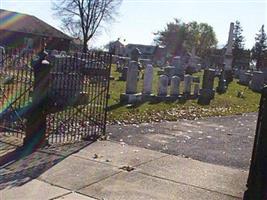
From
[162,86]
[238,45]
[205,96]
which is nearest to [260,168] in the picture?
[162,86]

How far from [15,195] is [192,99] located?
14.5 m

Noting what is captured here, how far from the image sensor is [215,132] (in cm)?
1059

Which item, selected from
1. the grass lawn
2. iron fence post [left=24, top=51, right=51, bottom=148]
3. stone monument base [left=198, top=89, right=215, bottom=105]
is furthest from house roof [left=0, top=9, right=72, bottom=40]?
iron fence post [left=24, top=51, right=51, bottom=148]

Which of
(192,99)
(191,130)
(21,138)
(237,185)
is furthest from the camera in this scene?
(192,99)

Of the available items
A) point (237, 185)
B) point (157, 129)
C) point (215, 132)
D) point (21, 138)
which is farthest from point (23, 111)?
point (237, 185)

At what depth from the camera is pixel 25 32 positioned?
186 feet

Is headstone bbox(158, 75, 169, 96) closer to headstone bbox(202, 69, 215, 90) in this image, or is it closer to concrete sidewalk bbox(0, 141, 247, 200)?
headstone bbox(202, 69, 215, 90)

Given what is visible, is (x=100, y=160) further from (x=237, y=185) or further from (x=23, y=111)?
(x=23, y=111)

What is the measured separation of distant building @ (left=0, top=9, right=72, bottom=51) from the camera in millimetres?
56406

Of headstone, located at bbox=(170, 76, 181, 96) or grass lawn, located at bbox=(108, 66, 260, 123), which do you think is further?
headstone, located at bbox=(170, 76, 181, 96)

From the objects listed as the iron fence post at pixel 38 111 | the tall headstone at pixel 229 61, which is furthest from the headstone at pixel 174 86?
the tall headstone at pixel 229 61

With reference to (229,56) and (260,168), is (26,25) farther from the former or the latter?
(260,168)

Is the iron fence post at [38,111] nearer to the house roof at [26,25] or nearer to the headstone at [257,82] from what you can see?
the headstone at [257,82]

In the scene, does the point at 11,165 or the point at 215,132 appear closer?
the point at 11,165
